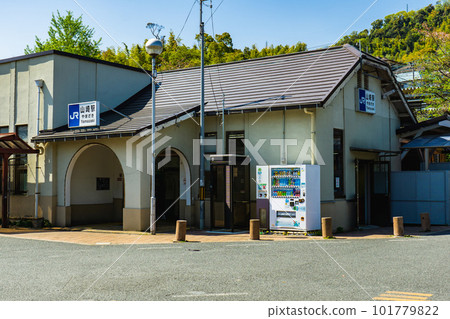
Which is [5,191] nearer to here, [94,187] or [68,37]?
[94,187]

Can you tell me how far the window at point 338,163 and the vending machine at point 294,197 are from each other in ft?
5.85

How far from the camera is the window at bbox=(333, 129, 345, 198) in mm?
17781

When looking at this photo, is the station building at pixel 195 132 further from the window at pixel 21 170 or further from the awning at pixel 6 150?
the awning at pixel 6 150

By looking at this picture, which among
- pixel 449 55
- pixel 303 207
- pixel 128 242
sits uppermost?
pixel 449 55

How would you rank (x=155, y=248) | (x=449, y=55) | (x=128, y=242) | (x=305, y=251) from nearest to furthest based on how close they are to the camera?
(x=305, y=251) → (x=155, y=248) → (x=128, y=242) → (x=449, y=55)

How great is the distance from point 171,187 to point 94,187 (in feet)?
11.2

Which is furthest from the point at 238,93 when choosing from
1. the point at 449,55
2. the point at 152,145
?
the point at 449,55

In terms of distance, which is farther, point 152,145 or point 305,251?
point 152,145

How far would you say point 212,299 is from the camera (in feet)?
22.9

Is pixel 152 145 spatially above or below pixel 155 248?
above

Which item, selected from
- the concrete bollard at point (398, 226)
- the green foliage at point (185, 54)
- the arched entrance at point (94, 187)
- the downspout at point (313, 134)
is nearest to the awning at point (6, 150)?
the arched entrance at point (94, 187)

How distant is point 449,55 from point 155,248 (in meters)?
24.4

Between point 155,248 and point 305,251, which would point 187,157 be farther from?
point 305,251

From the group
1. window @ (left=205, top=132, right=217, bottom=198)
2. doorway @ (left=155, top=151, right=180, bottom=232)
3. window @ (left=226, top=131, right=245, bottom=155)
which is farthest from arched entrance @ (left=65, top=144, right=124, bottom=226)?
window @ (left=226, top=131, right=245, bottom=155)
